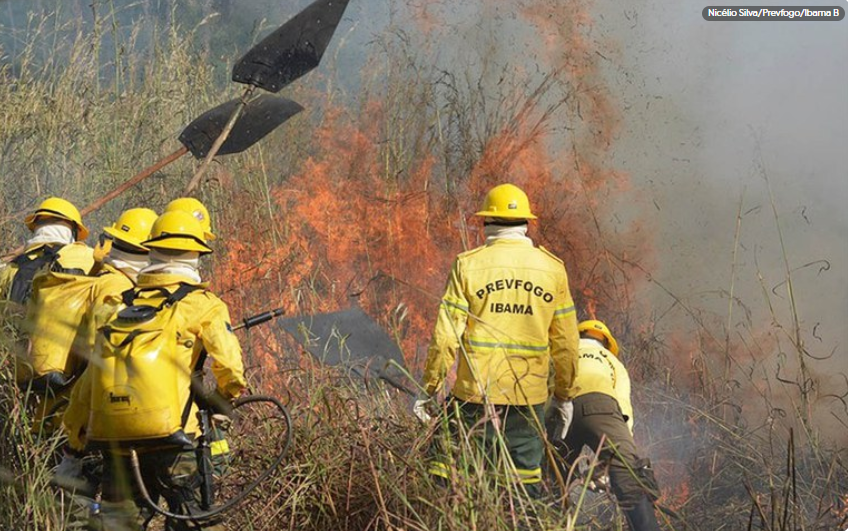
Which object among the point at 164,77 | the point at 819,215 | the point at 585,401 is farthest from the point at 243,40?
the point at 585,401

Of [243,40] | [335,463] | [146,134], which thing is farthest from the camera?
[243,40]

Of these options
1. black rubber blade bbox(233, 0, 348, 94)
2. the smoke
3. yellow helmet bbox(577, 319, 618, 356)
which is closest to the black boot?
yellow helmet bbox(577, 319, 618, 356)

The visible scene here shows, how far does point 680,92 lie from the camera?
9562mm

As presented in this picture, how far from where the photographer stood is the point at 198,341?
411 cm

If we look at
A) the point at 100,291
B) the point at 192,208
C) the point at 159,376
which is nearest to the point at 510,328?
the point at 159,376

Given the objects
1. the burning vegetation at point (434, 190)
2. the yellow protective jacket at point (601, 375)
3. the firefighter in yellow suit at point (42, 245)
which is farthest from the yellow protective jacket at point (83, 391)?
the yellow protective jacket at point (601, 375)

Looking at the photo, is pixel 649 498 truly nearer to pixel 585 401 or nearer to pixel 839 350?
pixel 585 401

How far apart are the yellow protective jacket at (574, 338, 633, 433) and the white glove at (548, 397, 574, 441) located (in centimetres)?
21

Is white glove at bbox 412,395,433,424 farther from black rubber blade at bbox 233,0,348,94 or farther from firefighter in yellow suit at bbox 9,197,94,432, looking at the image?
black rubber blade at bbox 233,0,348,94

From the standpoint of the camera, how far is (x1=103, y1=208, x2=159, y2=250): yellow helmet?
4.96 m

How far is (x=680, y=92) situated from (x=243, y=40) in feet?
20.5

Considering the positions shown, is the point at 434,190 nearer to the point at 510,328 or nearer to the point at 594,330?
the point at 594,330

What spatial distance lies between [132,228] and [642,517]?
302cm

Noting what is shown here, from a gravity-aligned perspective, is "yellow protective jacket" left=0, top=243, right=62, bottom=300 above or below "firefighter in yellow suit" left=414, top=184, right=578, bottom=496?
above
